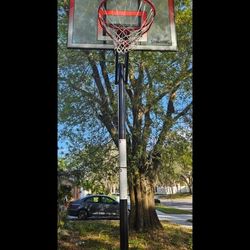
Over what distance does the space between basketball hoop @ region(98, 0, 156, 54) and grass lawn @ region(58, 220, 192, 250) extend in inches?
107

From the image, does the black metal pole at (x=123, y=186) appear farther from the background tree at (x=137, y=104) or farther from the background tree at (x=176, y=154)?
the background tree at (x=176, y=154)

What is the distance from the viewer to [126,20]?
2770mm

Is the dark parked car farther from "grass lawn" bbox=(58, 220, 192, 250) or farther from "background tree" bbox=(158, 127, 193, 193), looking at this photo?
"background tree" bbox=(158, 127, 193, 193)

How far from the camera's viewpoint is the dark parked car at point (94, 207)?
180 inches

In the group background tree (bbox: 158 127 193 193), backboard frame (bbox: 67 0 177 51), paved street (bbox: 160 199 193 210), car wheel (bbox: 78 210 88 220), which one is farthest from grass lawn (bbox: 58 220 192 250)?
backboard frame (bbox: 67 0 177 51)

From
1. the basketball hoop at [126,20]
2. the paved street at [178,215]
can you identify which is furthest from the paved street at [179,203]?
the basketball hoop at [126,20]

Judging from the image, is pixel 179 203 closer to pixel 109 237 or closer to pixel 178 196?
pixel 178 196

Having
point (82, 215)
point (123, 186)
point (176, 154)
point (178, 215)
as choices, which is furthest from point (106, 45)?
point (178, 215)

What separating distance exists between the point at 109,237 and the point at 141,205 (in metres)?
0.60

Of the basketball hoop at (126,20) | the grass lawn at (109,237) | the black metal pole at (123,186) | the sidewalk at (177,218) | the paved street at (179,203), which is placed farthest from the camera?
the paved street at (179,203)
